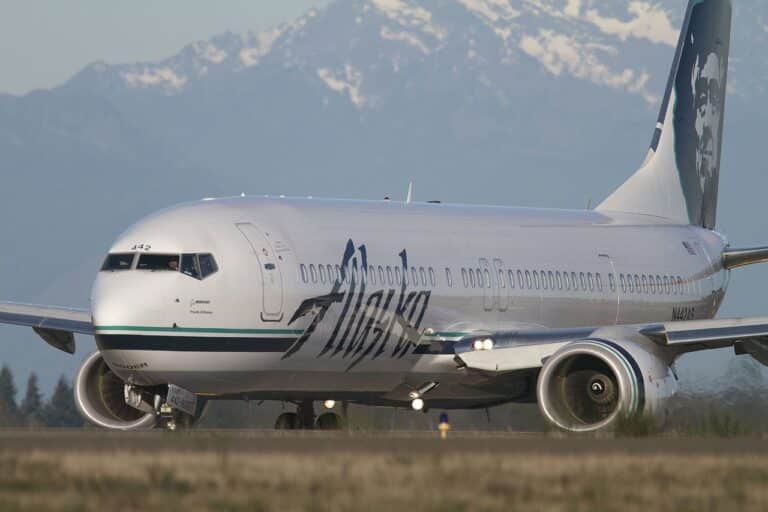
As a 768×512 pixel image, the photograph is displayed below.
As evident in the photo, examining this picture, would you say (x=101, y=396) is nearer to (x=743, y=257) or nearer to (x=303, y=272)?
(x=303, y=272)

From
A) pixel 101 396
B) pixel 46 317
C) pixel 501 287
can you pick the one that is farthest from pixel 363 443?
pixel 501 287

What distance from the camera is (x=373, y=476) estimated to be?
17.9 meters

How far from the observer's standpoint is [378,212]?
32188mm

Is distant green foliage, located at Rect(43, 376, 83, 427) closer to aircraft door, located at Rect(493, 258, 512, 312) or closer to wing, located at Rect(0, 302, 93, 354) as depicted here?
aircraft door, located at Rect(493, 258, 512, 312)

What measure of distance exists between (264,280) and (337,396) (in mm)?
2969

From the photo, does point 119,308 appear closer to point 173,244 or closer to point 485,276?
point 173,244

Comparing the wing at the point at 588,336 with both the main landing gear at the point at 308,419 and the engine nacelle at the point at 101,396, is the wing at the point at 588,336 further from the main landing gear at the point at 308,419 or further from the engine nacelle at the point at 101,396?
the engine nacelle at the point at 101,396

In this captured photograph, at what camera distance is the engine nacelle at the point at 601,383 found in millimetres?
28453

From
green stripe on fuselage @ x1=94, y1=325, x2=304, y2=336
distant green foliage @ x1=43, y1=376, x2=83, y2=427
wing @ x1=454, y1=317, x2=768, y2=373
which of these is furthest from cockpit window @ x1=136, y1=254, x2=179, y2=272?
distant green foliage @ x1=43, y1=376, x2=83, y2=427

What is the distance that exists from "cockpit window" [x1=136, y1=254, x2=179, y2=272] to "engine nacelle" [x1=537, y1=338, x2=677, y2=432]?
16.5ft

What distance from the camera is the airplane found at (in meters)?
27.7

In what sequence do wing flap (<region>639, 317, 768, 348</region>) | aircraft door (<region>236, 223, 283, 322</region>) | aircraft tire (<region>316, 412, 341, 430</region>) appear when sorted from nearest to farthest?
aircraft door (<region>236, 223, 283, 322</region>) < wing flap (<region>639, 317, 768, 348</region>) < aircraft tire (<region>316, 412, 341, 430</region>)

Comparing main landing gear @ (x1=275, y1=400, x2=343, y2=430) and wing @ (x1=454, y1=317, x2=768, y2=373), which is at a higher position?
wing @ (x1=454, y1=317, x2=768, y2=373)

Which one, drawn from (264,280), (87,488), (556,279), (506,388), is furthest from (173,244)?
(87,488)
